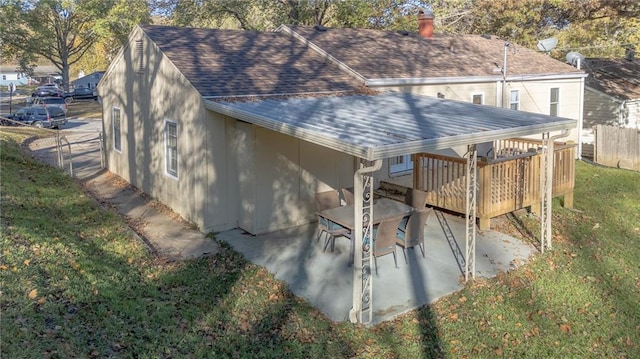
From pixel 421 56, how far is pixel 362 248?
11.2 m

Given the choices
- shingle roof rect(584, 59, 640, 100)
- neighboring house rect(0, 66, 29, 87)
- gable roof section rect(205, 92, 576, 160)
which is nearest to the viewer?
gable roof section rect(205, 92, 576, 160)

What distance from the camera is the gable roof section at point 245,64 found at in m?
11.0

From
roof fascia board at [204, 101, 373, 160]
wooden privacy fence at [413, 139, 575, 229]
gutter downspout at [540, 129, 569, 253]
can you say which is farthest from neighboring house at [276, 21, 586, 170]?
roof fascia board at [204, 101, 373, 160]

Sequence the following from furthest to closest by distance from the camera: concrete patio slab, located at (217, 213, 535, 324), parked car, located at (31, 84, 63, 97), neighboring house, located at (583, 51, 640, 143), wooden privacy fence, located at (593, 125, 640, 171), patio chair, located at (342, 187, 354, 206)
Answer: parked car, located at (31, 84, 63, 97) → neighboring house, located at (583, 51, 640, 143) → wooden privacy fence, located at (593, 125, 640, 171) → patio chair, located at (342, 187, 354, 206) → concrete patio slab, located at (217, 213, 535, 324)

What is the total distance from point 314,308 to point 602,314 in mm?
3997

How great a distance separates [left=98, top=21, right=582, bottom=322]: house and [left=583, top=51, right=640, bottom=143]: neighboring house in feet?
47.5

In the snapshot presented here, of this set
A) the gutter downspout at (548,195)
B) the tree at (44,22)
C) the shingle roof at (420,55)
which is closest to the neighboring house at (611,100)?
the shingle roof at (420,55)

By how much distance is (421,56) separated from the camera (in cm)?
1659

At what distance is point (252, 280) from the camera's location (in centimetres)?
809

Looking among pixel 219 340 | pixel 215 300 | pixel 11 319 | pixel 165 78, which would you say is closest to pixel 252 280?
pixel 215 300

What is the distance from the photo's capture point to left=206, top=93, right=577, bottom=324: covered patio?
6.80m

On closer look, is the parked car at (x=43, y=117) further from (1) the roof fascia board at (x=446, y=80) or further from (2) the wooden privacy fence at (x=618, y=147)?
(2) the wooden privacy fence at (x=618, y=147)

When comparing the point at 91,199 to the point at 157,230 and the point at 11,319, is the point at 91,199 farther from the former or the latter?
the point at 11,319

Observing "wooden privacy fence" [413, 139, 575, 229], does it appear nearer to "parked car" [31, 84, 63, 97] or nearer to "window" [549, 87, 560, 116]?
"window" [549, 87, 560, 116]
